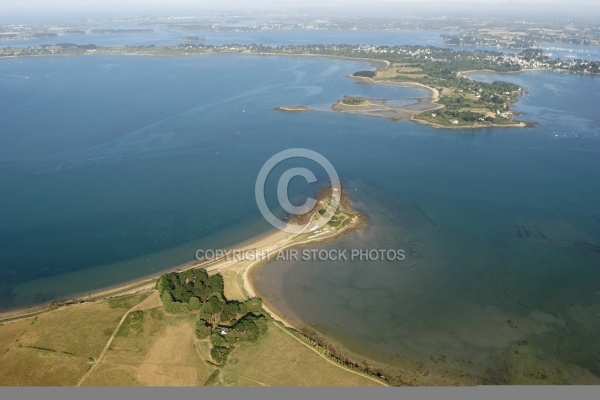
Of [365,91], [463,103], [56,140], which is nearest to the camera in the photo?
[56,140]

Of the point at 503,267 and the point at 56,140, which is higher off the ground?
the point at 56,140

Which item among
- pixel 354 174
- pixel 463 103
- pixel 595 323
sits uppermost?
pixel 463 103

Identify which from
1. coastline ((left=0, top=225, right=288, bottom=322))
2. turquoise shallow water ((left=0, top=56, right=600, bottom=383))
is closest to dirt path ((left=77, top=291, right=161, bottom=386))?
coastline ((left=0, top=225, right=288, bottom=322))

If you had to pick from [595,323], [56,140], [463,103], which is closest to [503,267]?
[595,323]

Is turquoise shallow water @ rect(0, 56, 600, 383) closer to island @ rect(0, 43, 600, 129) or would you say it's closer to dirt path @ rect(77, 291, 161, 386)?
island @ rect(0, 43, 600, 129)

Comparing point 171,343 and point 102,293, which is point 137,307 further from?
point 102,293

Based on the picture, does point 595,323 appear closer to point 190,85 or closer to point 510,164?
point 510,164

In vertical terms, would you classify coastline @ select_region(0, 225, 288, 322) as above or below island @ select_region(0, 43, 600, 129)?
below
